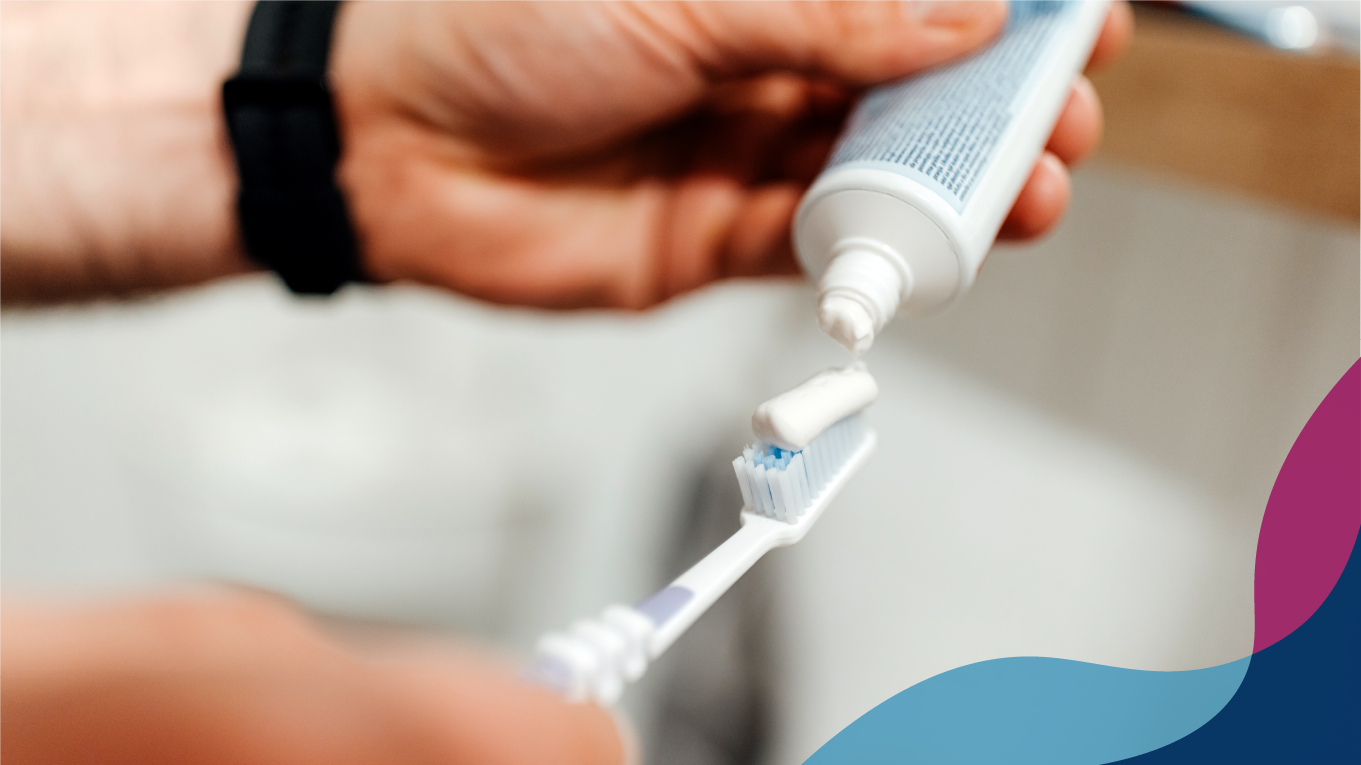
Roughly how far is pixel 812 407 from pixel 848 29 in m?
0.20

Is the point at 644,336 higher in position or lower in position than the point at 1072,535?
higher

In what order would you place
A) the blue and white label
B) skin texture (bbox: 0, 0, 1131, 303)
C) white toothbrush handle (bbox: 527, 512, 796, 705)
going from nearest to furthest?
white toothbrush handle (bbox: 527, 512, 796, 705)
the blue and white label
skin texture (bbox: 0, 0, 1131, 303)

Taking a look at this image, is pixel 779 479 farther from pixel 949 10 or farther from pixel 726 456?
pixel 726 456

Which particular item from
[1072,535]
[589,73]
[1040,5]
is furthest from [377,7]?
[1072,535]

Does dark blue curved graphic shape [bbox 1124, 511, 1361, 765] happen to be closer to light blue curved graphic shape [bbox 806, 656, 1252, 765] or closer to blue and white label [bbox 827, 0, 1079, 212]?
light blue curved graphic shape [bbox 806, 656, 1252, 765]

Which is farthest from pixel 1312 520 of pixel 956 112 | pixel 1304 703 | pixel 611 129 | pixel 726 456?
pixel 726 456

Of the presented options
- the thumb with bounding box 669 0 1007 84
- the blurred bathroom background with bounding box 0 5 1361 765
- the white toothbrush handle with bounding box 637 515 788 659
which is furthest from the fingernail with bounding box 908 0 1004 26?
the white toothbrush handle with bounding box 637 515 788 659

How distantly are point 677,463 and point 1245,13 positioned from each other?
442 millimetres

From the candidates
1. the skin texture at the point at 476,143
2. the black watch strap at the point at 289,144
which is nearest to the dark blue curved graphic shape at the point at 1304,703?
the skin texture at the point at 476,143

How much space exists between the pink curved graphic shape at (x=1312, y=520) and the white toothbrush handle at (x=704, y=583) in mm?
111

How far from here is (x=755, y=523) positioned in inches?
8.5

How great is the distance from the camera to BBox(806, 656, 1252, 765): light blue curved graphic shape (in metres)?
0.19

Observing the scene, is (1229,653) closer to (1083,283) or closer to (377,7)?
(1083,283)

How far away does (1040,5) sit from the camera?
13.7 inches
